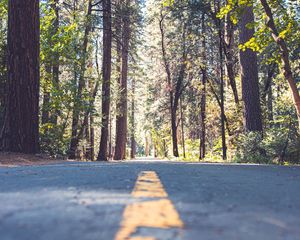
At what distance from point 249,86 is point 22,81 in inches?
330

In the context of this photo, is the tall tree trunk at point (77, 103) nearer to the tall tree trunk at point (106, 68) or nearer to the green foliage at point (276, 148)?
the tall tree trunk at point (106, 68)

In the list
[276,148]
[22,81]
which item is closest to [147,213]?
[22,81]

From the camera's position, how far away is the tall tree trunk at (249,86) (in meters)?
15.4

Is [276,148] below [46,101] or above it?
below

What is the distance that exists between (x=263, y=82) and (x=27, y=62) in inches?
693

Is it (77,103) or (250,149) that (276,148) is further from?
(77,103)

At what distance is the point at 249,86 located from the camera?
15.8 meters

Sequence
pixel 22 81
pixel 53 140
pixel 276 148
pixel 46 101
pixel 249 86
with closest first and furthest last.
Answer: pixel 22 81 → pixel 276 148 → pixel 53 140 → pixel 249 86 → pixel 46 101

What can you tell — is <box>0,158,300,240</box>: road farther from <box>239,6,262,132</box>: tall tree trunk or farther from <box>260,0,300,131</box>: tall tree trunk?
<box>239,6,262,132</box>: tall tree trunk

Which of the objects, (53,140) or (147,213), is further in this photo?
(53,140)

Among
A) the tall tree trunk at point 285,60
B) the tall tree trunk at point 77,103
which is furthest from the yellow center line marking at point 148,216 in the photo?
the tall tree trunk at point 77,103

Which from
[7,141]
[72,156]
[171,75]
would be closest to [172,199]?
[7,141]

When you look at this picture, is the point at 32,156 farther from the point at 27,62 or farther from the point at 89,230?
the point at 89,230

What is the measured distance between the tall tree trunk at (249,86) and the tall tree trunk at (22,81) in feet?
25.3
